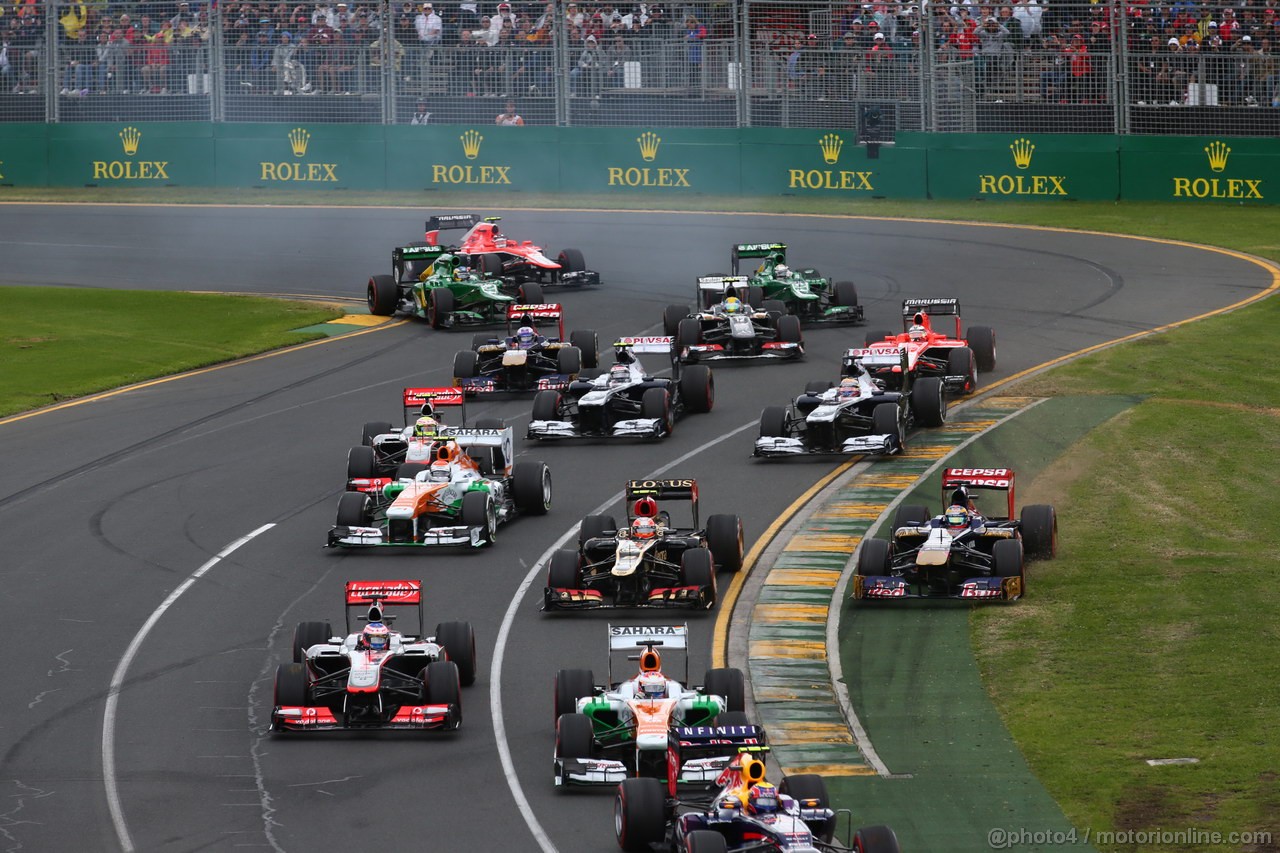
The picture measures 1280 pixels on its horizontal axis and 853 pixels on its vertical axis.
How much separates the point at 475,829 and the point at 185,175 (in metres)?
50.0

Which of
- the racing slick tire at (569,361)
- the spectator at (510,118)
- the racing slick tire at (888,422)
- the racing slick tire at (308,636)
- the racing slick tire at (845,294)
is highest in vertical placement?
the spectator at (510,118)

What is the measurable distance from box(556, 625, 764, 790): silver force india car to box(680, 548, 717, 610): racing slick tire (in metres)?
3.72

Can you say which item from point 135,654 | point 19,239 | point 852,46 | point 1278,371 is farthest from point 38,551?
point 852,46

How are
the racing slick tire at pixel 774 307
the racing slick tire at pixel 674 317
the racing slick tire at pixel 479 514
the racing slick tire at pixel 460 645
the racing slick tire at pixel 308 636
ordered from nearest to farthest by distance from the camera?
the racing slick tire at pixel 308 636, the racing slick tire at pixel 460 645, the racing slick tire at pixel 479 514, the racing slick tire at pixel 674 317, the racing slick tire at pixel 774 307

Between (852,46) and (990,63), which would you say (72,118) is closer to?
(852,46)

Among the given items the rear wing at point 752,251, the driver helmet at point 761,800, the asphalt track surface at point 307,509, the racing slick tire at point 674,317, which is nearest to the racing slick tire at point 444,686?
the asphalt track surface at point 307,509

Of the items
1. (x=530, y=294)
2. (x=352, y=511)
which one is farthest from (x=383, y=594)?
(x=530, y=294)

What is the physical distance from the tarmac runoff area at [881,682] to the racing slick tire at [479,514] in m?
3.97

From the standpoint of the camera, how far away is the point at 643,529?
981 inches

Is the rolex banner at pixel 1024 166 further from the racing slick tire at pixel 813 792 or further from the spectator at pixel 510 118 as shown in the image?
the racing slick tire at pixel 813 792

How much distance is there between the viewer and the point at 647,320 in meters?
42.3

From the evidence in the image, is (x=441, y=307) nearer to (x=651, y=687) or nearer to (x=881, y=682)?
(x=881, y=682)

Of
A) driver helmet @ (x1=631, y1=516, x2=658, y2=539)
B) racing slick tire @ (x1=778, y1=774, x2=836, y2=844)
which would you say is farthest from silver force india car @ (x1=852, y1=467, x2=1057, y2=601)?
racing slick tire @ (x1=778, y1=774, x2=836, y2=844)

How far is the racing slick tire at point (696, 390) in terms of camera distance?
112 ft
